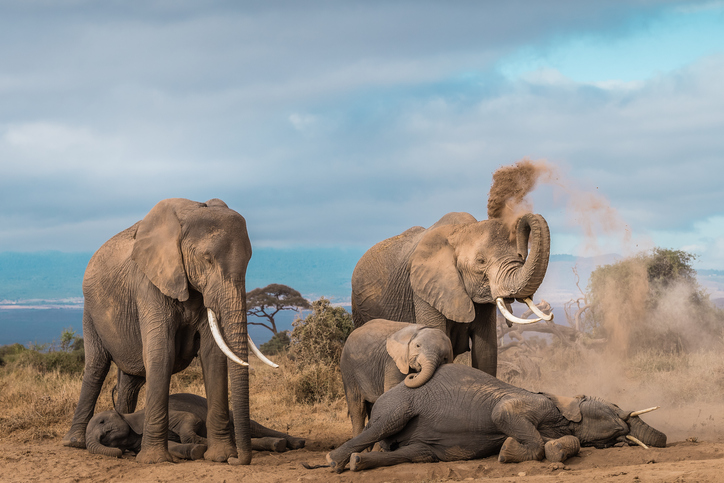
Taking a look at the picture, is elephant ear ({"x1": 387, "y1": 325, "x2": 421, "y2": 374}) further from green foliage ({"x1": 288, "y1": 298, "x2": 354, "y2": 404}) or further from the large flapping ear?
green foliage ({"x1": 288, "y1": 298, "x2": 354, "y2": 404})

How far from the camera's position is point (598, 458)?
7254 mm

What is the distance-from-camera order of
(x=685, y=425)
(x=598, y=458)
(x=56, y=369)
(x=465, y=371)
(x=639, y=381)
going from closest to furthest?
(x=598, y=458) → (x=465, y=371) → (x=685, y=425) → (x=639, y=381) → (x=56, y=369)

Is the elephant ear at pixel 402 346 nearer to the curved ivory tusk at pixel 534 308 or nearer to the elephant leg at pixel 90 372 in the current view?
the curved ivory tusk at pixel 534 308

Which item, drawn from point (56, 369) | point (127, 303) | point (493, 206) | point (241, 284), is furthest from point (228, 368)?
point (56, 369)

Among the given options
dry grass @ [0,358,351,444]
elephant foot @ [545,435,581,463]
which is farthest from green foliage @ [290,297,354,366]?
elephant foot @ [545,435,581,463]

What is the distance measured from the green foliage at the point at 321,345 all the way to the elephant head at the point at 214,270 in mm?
5793

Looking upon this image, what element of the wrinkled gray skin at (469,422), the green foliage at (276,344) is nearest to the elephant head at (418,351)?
the wrinkled gray skin at (469,422)

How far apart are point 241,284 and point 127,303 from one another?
1.87m

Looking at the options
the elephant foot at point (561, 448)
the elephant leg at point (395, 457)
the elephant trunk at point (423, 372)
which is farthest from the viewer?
the elephant trunk at point (423, 372)

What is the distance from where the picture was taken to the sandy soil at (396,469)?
6375mm

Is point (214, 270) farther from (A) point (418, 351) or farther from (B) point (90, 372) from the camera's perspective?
(B) point (90, 372)

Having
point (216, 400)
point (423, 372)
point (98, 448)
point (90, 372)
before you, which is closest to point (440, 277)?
point (423, 372)

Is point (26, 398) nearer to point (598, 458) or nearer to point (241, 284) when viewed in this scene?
point (241, 284)

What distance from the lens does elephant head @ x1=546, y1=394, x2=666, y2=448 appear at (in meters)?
7.63
